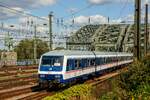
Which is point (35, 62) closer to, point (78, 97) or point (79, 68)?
point (79, 68)

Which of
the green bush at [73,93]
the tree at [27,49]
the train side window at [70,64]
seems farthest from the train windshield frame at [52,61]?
the tree at [27,49]

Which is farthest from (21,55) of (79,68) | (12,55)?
(79,68)

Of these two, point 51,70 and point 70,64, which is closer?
point 51,70

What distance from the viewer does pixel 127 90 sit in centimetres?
1516

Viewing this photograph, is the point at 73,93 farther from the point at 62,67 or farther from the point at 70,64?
the point at 70,64

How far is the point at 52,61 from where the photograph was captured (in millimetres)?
28297

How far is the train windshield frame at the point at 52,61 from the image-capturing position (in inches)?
1108

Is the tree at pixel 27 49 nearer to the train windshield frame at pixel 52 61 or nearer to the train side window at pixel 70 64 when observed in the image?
the train side window at pixel 70 64

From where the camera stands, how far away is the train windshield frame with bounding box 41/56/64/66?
92.3 ft

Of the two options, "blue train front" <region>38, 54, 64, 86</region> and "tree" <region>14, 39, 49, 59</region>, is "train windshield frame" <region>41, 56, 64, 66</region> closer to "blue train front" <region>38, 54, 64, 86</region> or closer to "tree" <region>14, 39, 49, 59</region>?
"blue train front" <region>38, 54, 64, 86</region>

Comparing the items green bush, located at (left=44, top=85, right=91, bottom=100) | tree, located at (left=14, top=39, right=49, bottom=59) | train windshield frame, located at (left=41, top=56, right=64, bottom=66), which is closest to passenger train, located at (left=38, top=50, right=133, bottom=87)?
train windshield frame, located at (left=41, top=56, right=64, bottom=66)

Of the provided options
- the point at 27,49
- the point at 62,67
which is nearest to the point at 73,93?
the point at 62,67

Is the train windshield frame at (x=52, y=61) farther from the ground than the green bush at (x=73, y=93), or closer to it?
farther from the ground

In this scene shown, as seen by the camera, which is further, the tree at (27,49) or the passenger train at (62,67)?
the tree at (27,49)
